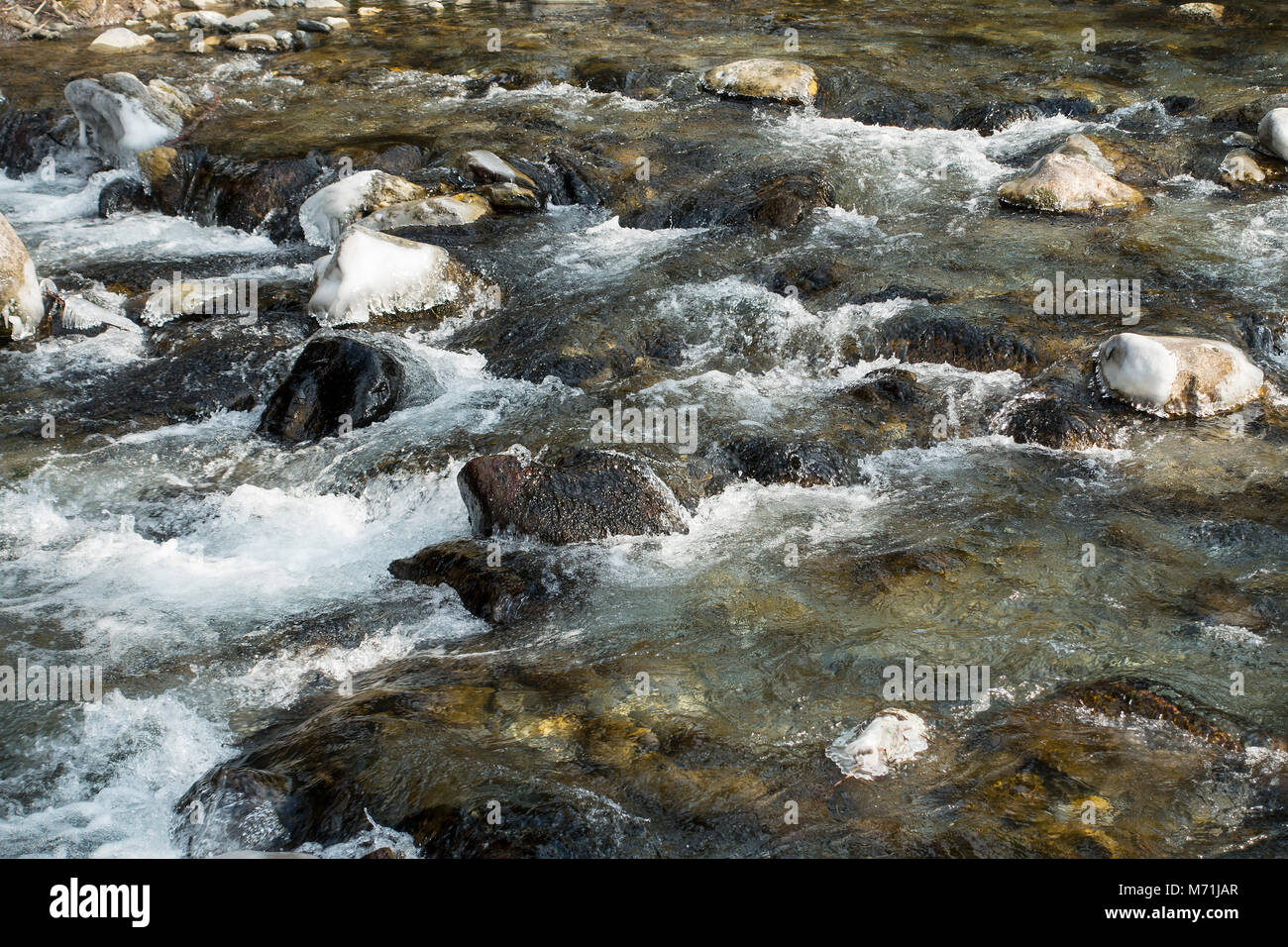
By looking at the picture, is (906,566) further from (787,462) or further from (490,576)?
(490,576)

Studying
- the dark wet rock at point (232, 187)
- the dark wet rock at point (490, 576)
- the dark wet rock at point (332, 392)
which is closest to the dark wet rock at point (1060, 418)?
the dark wet rock at point (490, 576)

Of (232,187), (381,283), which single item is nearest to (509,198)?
(381,283)

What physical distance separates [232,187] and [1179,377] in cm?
984

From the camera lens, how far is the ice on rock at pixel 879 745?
15.8ft

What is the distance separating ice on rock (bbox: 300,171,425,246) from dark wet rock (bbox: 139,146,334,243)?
238mm

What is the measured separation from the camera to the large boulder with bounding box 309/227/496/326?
9.77 meters

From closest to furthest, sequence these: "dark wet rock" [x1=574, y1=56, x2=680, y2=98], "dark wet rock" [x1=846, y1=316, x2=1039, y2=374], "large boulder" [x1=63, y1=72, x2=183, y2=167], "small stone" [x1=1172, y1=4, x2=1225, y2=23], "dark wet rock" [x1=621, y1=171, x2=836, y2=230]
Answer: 1. "dark wet rock" [x1=846, y1=316, x2=1039, y2=374]
2. "dark wet rock" [x1=621, y1=171, x2=836, y2=230]
3. "large boulder" [x1=63, y1=72, x2=183, y2=167]
4. "dark wet rock" [x1=574, y1=56, x2=680, y2=98]
5. "small stone" [x1=1172, y1=4, x2=1225, y2=23]

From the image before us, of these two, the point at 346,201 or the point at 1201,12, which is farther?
the point at 1201,12

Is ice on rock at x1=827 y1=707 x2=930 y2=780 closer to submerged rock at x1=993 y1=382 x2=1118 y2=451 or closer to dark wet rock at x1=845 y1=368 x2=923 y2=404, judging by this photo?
submerged rock at x1=993 y1=382 x2=1118 y2=451

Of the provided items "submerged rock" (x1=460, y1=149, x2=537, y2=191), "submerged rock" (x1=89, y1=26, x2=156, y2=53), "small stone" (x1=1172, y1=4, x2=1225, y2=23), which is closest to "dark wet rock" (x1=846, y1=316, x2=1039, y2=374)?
"submerged rock" (x1=460, y1=149, x2=537, y2=191)

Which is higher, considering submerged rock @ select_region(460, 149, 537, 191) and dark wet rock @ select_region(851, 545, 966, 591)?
submerged rock @ select_region(460, 149, 537, 191)

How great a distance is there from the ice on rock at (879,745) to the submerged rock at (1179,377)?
400 centimetres

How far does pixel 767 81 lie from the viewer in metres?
14.2

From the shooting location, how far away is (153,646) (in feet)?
20.0
